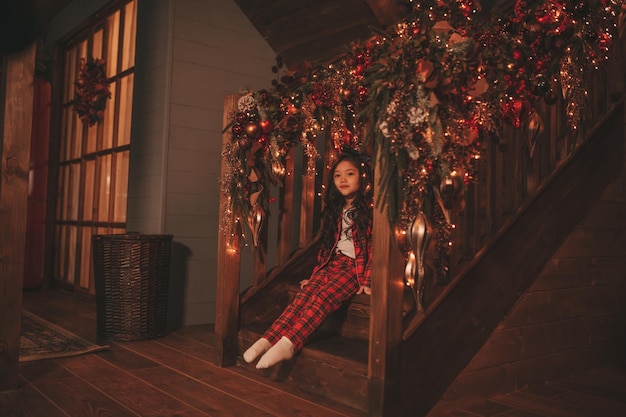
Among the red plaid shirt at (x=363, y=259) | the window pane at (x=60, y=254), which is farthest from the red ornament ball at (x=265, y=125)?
the window pane at (x=60, y=254)

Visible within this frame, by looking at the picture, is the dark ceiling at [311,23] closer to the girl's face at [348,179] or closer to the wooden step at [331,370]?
the girl's face at [348,179]

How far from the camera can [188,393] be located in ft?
7.56

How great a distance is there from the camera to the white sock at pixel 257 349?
7.99ft

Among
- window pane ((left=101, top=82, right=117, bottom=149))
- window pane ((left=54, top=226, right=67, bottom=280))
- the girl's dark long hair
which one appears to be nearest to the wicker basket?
the girl's dark long hair

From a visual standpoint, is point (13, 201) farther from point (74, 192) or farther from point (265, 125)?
point (74, 192)

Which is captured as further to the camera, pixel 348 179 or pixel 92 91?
pixel 92 91

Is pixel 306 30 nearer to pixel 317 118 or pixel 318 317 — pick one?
pixel 317 118

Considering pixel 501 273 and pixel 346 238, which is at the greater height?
pixel 346 238

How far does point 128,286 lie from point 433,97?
7.41 feet

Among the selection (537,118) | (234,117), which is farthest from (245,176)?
(537,118)

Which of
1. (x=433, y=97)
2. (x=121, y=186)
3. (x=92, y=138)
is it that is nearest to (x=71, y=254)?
(x=92, y=138)

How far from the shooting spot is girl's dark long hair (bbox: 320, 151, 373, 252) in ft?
8.99

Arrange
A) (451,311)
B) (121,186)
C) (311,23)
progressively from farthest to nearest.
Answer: (121,186) < (311,23) < (451,311)

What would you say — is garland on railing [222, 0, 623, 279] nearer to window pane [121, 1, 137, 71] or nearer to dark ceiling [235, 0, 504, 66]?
dark ceiling [235, 0, 504, 66]
